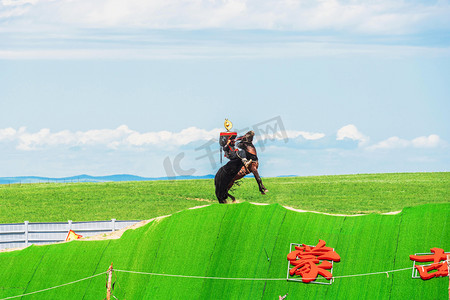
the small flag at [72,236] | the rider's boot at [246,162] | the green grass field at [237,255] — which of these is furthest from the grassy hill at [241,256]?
the small flag at [72,236]

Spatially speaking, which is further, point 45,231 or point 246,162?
point 45,231

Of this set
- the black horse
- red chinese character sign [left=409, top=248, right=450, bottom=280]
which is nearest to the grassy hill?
red chinese character sign [left=409, top=248, right=450, bottom=280]

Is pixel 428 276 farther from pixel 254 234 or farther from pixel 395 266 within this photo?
pixel 254 234

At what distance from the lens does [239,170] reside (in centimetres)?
2092

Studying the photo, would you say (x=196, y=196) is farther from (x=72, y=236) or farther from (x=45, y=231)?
(x=72, y=236)

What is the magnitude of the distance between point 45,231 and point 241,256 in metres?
10.1

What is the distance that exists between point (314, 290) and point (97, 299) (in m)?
6.34

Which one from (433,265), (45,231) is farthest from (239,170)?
(45,231)

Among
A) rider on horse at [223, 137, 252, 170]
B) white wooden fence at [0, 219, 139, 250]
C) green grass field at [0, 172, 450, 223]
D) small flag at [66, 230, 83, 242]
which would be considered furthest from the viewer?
green grass field at [0, 172, 450, 223]

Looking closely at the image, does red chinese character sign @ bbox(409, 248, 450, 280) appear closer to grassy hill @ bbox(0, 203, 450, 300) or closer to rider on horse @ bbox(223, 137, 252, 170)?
grassy hill @ bbox(0, 203, 450, 300)

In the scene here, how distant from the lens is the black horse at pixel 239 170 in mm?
20641

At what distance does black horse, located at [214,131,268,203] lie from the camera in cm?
2064

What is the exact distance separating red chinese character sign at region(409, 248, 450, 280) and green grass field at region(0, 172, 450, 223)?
14376 millimetres

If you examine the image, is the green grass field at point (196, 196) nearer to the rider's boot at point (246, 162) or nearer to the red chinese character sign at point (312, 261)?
the rider's boot at point (246, 162)
